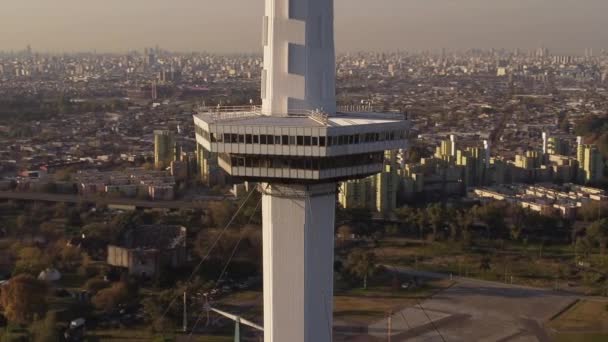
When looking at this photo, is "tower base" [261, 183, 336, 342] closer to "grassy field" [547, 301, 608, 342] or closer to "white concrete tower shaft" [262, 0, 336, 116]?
"white concrete tower shaft" [262, 0, 336, 116]

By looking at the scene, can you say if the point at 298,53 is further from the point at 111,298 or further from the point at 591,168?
the point at 591,168

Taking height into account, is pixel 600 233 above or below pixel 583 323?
above

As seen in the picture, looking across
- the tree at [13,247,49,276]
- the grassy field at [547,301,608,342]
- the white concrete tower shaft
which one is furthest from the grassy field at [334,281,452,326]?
the white concrete tower shaft

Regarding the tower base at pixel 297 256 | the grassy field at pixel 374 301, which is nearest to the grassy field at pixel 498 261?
the grassy field at pixel 374 301

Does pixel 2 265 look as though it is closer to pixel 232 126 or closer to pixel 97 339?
pixel 97 339

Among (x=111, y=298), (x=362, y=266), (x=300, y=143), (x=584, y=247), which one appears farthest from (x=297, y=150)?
(x=584, y=247)

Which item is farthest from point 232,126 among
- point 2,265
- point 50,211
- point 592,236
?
point 50,211
